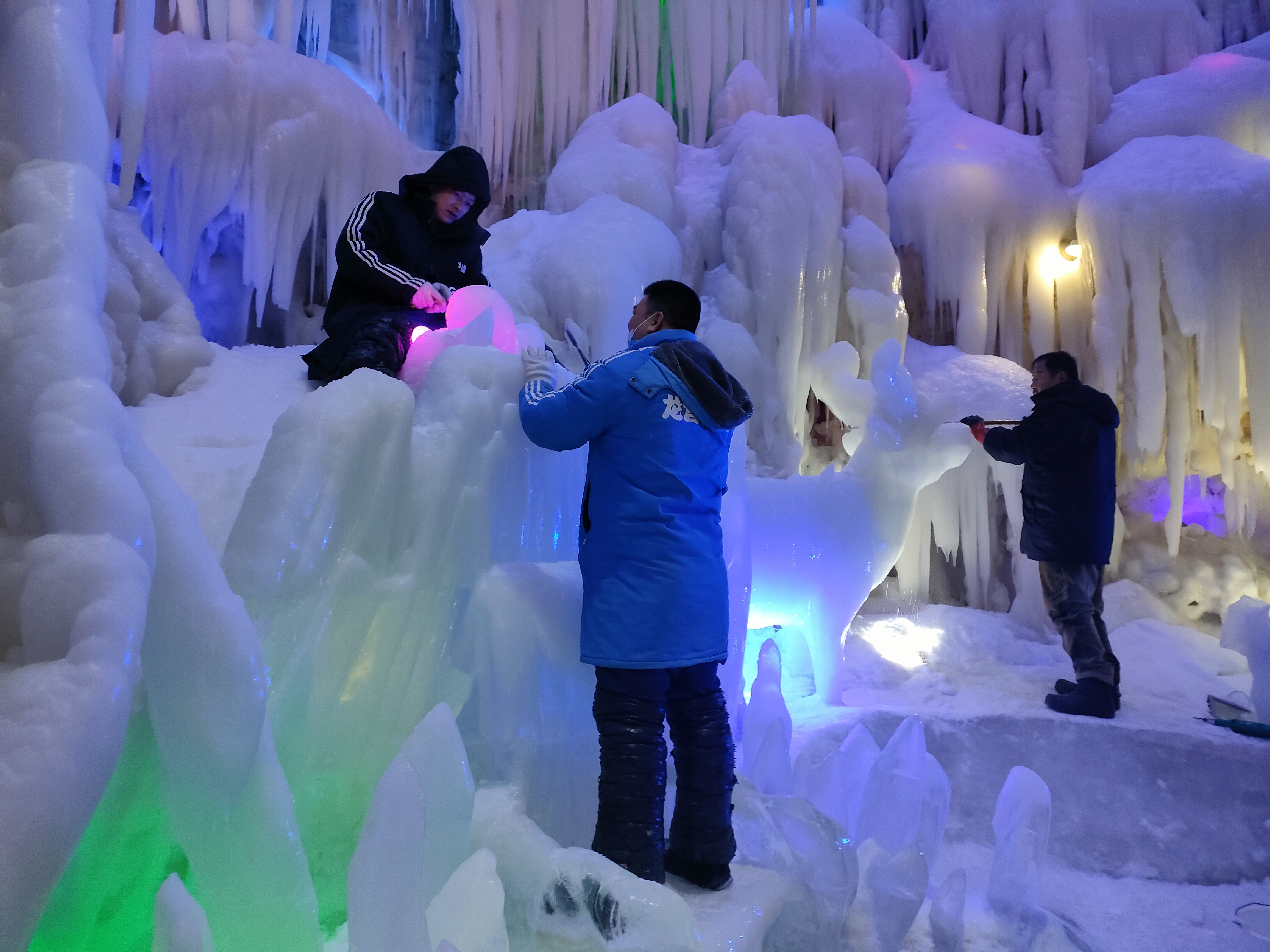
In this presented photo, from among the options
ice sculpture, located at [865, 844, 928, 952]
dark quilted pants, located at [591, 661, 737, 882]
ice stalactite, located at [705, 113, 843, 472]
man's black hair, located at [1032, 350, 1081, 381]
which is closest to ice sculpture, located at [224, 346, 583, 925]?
dark quilted pants, located at [591, 661, 737, 882]

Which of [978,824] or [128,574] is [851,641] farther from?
[128,574]

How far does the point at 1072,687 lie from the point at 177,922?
3930mm

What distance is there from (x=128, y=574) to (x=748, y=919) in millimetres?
1414

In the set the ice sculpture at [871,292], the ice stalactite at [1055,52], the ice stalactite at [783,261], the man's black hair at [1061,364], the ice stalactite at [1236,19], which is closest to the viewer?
the man's black hair at [1061,364]

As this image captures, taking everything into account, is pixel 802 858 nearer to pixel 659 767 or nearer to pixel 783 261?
pixel 659 767

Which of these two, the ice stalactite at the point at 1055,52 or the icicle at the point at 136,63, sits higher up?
the ice stalactite at the point at 1055,52

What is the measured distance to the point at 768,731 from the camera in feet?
9.04

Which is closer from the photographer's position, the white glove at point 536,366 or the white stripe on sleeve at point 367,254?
the white glove at point 536,366

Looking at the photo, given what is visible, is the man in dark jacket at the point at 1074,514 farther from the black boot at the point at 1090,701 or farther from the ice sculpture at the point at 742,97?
the ice sculpture at the point at 742,97

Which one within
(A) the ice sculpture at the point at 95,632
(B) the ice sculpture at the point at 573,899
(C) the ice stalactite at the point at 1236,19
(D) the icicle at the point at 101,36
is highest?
(C) the ice stalactite at the point at 1236,19

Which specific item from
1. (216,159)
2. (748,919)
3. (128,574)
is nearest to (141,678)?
(128,574)

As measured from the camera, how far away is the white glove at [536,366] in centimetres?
218

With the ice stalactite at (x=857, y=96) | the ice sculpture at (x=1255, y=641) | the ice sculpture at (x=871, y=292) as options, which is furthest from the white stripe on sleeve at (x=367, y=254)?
the ice stalactite at (x=857, y=96)

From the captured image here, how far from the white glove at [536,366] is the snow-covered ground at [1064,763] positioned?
800 mm
